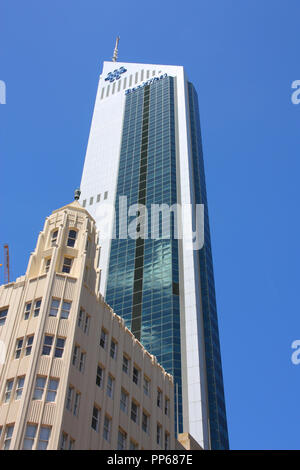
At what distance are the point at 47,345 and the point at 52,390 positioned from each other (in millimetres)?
4434

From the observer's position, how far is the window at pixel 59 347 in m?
51.4

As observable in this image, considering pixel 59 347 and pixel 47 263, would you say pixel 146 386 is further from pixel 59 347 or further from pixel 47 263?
pixel 47 263

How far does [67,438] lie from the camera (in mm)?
46719

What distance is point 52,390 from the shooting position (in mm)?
48781

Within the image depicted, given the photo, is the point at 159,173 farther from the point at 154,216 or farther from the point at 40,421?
the point at 40,421

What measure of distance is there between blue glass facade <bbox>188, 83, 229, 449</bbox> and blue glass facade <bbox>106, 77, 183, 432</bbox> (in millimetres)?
7361

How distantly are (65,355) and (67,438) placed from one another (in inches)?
284

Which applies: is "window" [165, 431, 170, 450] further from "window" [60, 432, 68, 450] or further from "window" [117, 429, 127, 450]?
"window" [60, 432, 68, 450]

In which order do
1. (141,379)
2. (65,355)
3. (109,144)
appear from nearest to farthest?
1. (65,355)
2. (141,379)
3. (109,144)

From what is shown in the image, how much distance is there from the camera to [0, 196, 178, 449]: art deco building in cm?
4722

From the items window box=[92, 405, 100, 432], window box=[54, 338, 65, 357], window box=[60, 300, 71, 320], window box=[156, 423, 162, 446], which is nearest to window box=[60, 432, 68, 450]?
window box=[92, 405, 100, 432]

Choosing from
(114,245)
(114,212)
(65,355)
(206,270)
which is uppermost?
(114,212)
